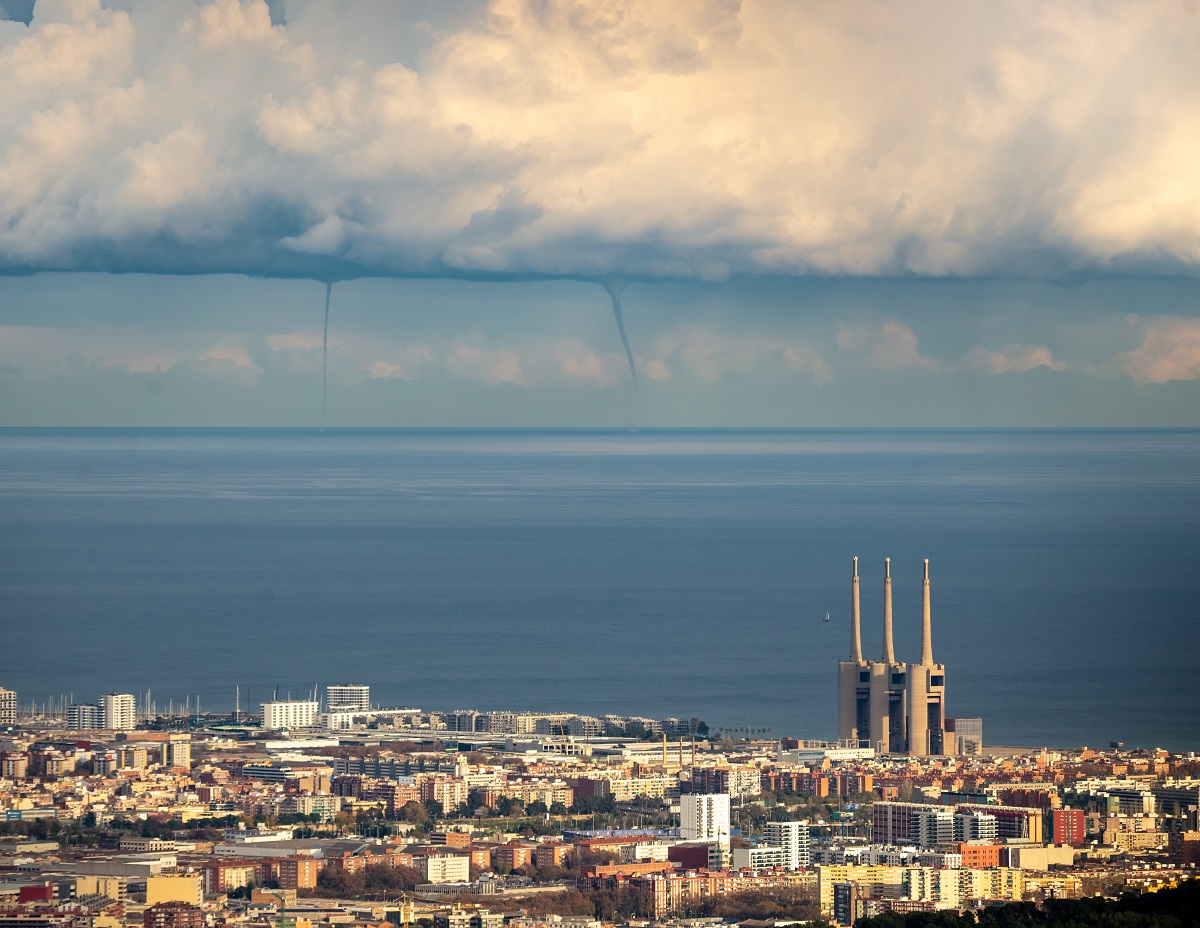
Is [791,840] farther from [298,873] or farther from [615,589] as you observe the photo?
[615,589]

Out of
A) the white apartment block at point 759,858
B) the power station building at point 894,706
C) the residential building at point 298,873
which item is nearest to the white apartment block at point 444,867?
the residential building at point 298,873

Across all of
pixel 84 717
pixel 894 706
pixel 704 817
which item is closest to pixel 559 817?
pixel 704 817

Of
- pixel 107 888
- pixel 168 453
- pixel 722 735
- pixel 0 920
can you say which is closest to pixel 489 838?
pixel 107 888

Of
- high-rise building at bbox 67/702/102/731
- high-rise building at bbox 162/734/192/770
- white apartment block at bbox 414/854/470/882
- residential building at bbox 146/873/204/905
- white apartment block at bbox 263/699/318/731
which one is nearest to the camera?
residential building at bbox 146/873/204/905

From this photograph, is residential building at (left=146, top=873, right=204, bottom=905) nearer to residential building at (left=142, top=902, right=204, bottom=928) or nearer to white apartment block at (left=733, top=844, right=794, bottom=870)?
residential building at (left=142, top=902, right=204, bottom=928)

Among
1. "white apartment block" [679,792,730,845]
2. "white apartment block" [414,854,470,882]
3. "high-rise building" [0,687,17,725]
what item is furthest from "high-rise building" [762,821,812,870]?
"high-rise building" [0,687,17,725]
